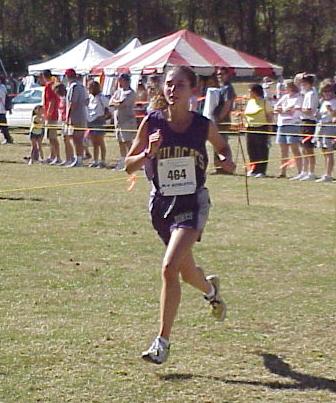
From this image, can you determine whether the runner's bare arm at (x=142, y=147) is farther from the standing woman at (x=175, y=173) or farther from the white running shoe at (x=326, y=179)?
the white running shoe at (x=326, y=179)

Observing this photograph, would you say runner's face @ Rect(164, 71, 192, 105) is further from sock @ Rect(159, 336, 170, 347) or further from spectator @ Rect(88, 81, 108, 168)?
spectator @ Rect(88, 81, 108, 168)

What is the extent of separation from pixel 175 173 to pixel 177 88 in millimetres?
501

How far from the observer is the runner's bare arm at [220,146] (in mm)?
6051

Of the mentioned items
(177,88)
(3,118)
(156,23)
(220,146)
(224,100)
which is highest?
(156,23)

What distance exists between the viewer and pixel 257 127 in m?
17.0

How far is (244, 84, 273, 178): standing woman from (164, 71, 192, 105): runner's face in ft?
35.3

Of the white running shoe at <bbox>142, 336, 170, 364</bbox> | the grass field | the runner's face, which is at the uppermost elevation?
the runner's face

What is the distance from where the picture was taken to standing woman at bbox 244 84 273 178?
1683cm

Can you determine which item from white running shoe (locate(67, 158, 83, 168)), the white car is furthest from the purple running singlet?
the white car

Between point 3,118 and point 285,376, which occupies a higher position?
point 285,376

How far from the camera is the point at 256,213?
12.6 meters

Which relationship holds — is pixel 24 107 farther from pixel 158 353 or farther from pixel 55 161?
pixel 158 353

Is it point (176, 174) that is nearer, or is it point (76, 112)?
point (176, 174)

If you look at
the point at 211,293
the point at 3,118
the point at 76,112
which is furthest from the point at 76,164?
the point at 211,293
